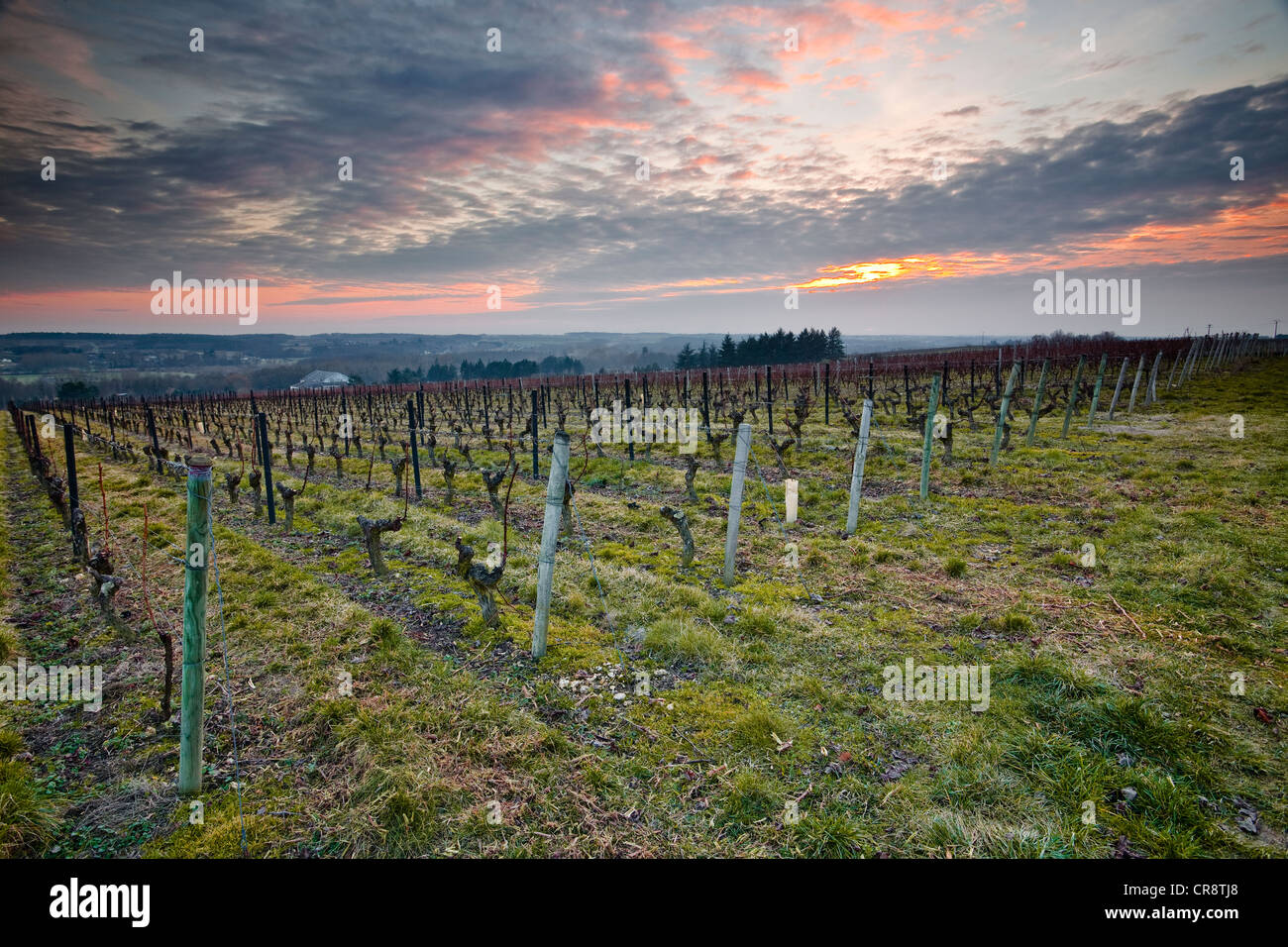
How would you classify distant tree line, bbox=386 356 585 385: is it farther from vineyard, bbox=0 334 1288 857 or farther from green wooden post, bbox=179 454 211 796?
green wooden post, bbox=179 454 211 796

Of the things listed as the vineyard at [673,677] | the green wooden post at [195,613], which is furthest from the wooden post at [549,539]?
the green wooden post at [195,613]

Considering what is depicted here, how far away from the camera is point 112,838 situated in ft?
11.0

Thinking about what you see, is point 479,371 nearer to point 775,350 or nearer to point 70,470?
point 775,350

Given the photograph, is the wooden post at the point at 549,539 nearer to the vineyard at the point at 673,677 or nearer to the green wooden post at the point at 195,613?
the vineyard at the point at 673,677

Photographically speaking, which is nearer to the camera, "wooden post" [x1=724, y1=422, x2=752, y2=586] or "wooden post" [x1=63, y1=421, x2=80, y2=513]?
"wooden post" [x1=724, y1=422, x2=752, y2=586]

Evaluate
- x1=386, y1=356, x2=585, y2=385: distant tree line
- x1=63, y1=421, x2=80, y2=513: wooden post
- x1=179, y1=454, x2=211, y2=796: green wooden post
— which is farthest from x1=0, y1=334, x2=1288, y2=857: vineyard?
x1=386, y1=356, x2=585, y2=385: distant tree line

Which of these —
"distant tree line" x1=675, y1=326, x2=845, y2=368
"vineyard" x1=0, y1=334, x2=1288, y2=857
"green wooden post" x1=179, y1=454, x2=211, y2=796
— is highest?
"distant tree line" x1=675, y1=326, x2=845, y2=368

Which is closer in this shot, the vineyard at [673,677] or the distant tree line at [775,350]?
the vineyard at [673,677]

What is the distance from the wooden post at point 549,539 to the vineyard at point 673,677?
0.04m

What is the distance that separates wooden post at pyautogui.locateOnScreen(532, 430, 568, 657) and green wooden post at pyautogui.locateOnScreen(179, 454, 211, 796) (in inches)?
99.7

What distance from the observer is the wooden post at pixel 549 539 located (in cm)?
518

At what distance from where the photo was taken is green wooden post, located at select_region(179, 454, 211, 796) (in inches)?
126

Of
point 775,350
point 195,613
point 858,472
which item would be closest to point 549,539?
point 195,613
